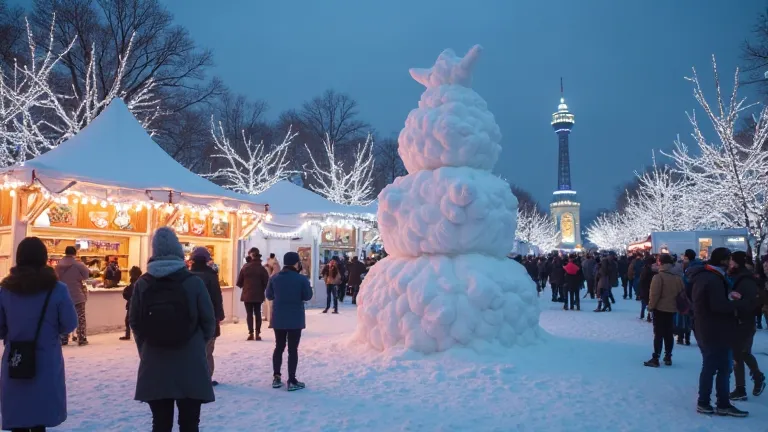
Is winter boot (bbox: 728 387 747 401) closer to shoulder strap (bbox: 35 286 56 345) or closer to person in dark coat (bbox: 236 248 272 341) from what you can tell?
shoulder strap (bbox: 35 286 56 345)

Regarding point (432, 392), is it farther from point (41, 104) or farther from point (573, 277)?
point (41, 104)

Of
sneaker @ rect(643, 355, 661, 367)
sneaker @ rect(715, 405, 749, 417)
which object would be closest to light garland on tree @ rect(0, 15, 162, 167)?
sneaker @ rect(643, 355, 661, 367)

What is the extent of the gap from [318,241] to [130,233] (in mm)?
7719

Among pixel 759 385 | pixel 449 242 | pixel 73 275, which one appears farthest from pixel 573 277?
pixel 73 275

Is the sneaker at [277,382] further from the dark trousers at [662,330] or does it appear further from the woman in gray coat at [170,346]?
the dark trousers at [662,330]

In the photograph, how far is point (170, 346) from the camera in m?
3.44

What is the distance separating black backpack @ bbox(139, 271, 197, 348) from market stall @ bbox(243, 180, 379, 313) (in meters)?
14.9

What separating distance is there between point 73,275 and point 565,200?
10983cm

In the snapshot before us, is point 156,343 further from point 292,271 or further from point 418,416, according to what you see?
point 292,271

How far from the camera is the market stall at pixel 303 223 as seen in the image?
60.8 feet

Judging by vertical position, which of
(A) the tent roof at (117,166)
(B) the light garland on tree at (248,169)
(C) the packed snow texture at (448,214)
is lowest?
(C) the packed snow texture at (448,214)

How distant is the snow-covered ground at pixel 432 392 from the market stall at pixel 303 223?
869 cm

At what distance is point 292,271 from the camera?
698 centimetres

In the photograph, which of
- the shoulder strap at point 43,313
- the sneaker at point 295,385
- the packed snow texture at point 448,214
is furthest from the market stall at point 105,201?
the shoulder strap at point 43,313
